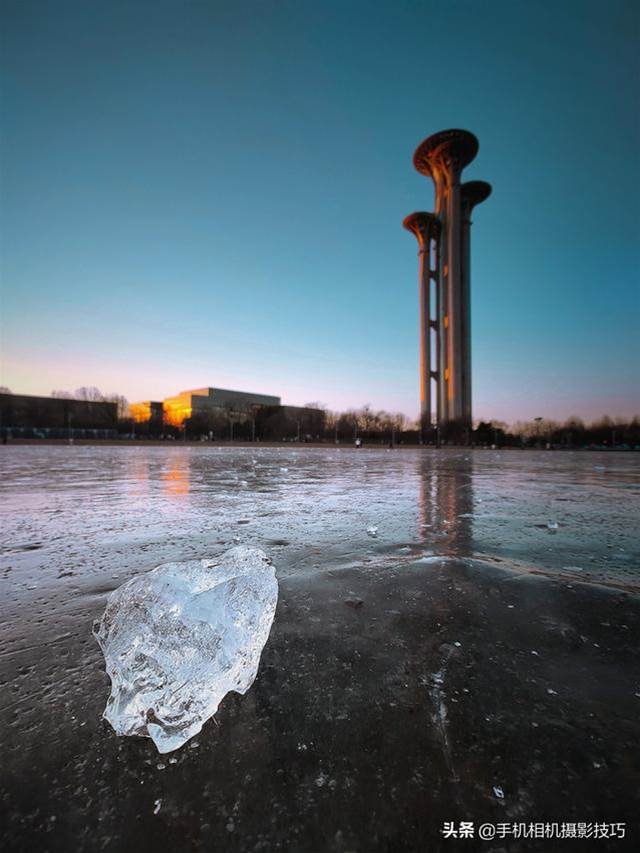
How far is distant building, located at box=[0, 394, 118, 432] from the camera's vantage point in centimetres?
8756

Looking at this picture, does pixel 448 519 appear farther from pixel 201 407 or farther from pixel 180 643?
pixel 201 407

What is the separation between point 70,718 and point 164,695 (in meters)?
0.35

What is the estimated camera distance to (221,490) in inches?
315

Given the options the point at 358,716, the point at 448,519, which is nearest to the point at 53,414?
the point at 448,519

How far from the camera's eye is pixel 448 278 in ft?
297

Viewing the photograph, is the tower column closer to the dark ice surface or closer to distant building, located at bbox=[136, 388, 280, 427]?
distant building, located at bbox=[136, 388, 280, 427]

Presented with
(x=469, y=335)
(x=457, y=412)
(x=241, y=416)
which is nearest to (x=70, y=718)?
(x=457, y=412)

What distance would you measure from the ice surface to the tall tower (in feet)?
282

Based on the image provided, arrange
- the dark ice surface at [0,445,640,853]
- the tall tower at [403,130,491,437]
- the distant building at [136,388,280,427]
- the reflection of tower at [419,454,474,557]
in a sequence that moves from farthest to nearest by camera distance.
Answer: the distant building at [136,388,280,427]
the tall tower at [403,130,491,437]
the reflection of tower at [419,454,474,557]
the dark ice surface at [0,445,640,853]

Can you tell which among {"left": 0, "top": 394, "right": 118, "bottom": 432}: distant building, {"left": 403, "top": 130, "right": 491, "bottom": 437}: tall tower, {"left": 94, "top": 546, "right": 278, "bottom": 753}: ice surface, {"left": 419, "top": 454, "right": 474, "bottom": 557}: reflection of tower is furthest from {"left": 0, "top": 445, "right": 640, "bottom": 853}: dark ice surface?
{"left": 0, "top": 394, "right": 118, "bottom": 432}: distant building

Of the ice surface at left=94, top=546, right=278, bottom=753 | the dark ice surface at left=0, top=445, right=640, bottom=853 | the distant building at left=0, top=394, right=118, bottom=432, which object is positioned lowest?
the dark ice surface at left=0, top=445, right=640, bottom=853

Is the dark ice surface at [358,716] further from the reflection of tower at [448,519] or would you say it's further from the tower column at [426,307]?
the tower column at [426,307]

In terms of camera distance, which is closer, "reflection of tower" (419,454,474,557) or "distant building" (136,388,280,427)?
"reflection of tower" (419,454,474,557)

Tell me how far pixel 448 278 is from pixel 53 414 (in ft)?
314
